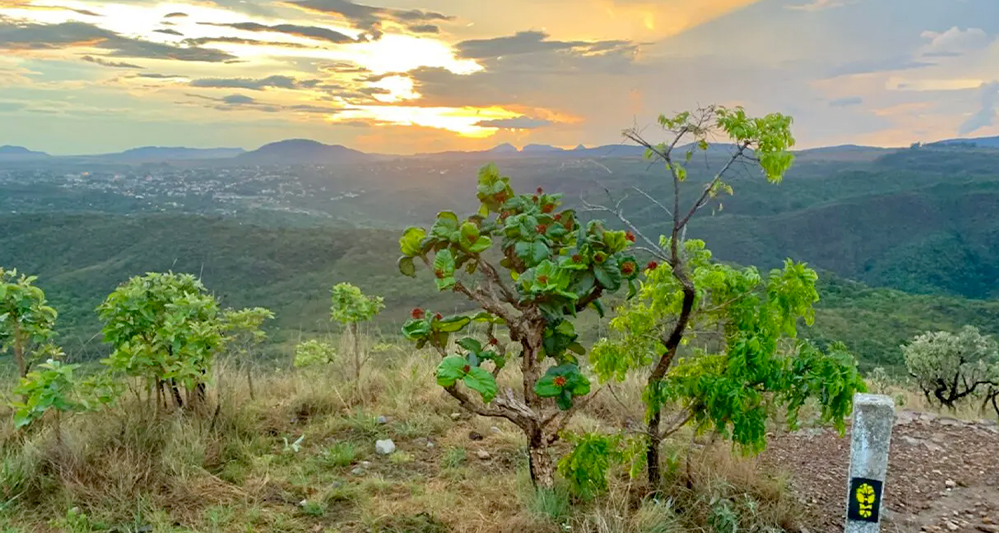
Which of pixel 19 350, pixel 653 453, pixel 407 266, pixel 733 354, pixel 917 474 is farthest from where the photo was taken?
pixel 917 474

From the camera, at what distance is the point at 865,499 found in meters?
2.76

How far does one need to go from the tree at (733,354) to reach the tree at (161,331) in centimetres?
231

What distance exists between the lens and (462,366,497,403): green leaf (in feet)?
8.86

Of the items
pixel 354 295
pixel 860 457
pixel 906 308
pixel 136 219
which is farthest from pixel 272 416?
pixel 136 219

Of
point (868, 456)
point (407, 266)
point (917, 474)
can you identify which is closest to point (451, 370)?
point (407, 266)

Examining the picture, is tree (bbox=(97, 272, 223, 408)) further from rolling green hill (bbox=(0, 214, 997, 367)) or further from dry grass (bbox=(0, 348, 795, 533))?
rolling green hill (bbox=(0, 214, 997, 367))

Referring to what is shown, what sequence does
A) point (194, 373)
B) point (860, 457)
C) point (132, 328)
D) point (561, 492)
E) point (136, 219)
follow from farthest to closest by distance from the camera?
1. point (136, 219)
2. point (132, 328)
3. point (194, 373)
4. point (561, 492)
5. point (860, 457)

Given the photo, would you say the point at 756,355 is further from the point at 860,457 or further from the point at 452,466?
the point at 452,466

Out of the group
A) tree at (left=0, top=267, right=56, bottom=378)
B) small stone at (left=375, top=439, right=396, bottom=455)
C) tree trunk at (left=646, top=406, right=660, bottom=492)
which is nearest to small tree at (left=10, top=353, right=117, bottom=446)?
tree at (left=0, top=267, right=56, bottom=378)

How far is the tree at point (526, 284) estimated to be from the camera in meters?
2.82

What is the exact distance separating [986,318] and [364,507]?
110 feet

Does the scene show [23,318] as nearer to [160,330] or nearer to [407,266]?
[160,330]

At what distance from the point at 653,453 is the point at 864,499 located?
38.6 inches

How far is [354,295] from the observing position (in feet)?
17.6
